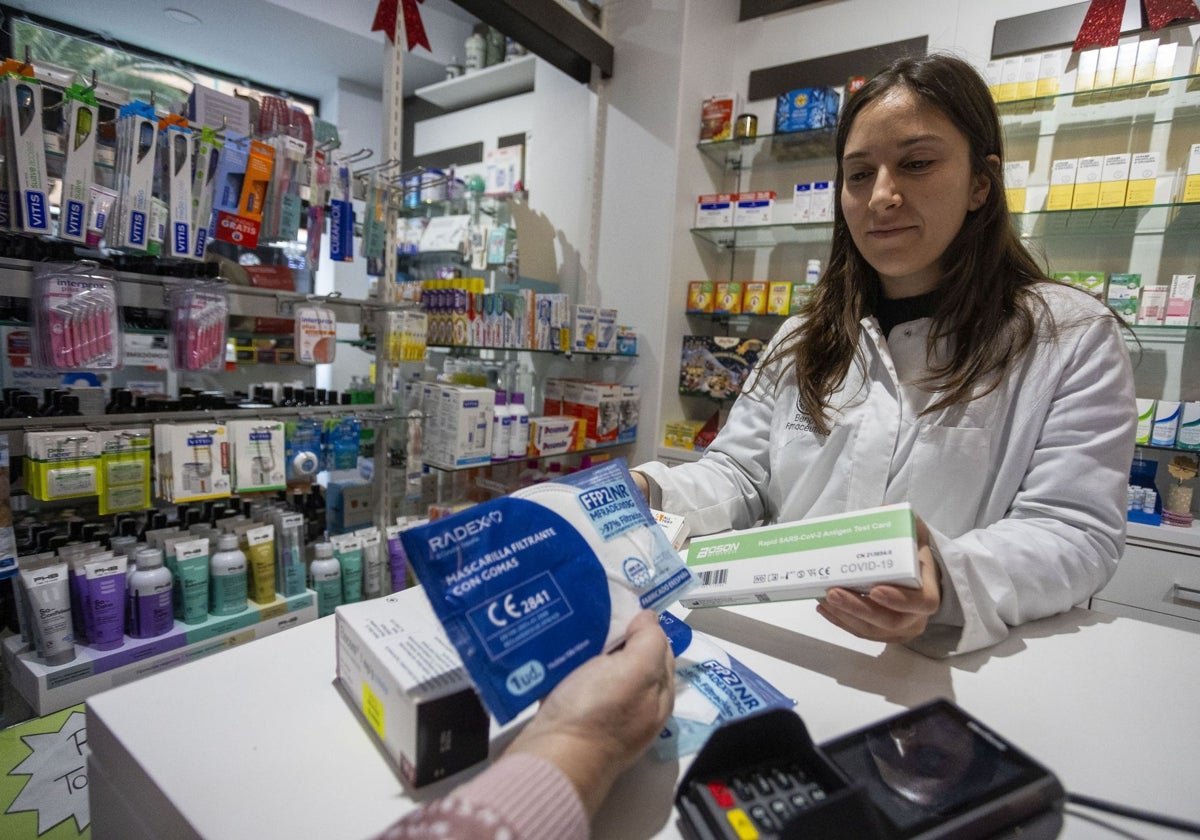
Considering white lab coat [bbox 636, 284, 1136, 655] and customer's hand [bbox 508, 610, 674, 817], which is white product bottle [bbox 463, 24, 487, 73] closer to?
white lab coat [bbox 636, 284, 1136, 655]

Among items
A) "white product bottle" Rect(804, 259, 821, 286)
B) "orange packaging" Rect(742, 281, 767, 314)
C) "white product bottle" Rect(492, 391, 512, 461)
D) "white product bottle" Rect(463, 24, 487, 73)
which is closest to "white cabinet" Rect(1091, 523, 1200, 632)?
"white product bottle" Rect(804, 259, 821, 286)

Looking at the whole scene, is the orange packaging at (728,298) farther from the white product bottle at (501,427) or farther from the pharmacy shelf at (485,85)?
the pharmacy shelf at (485,85)

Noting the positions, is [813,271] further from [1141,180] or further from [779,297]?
[1141,180]

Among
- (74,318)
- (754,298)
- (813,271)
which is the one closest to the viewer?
(74,318)

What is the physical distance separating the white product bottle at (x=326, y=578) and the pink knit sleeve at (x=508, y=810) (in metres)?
2.00

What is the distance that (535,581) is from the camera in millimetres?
561

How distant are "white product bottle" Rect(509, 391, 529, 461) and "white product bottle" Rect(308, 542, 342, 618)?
83 centimetres

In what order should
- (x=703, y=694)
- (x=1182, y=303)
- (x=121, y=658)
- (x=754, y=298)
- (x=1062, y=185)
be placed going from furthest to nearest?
(x=754, y=298)
(x=1062, y=185)
(x=1182, y=303)
(x=121, y=658)
(x=703, y=694)

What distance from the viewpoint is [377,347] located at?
239 centimetres

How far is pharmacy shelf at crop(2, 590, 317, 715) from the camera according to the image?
5.36 ft

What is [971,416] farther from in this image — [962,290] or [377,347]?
[377,347]

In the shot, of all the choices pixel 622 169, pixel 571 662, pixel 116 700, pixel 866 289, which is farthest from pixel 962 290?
pixel 622 169

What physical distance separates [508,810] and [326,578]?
80.4 inches

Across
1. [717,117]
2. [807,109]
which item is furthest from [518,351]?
[807,109]
